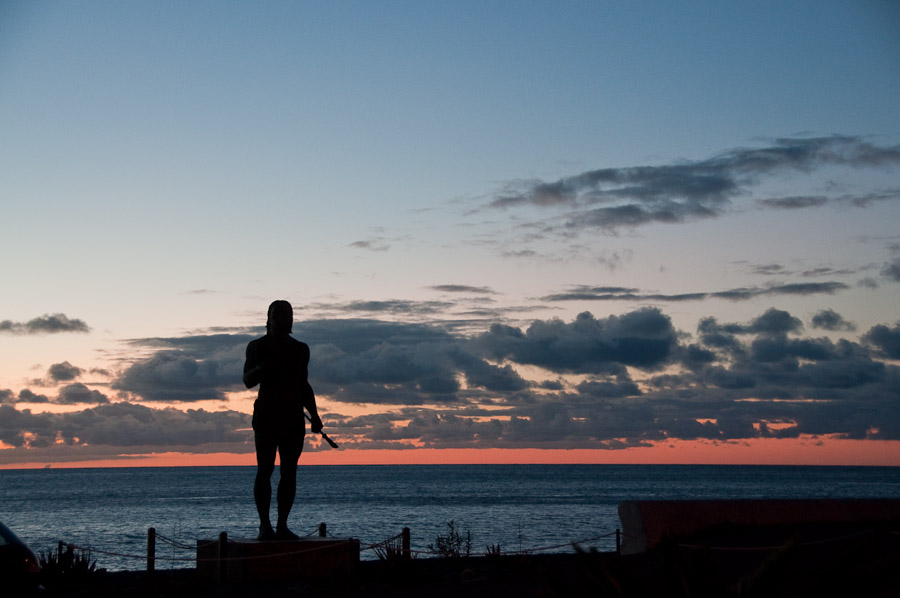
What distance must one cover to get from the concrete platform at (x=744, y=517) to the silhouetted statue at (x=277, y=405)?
16.8ft

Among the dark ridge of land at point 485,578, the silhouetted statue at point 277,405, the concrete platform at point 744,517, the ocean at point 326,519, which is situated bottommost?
the ocean at point 326,519

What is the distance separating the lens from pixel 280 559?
501 inches

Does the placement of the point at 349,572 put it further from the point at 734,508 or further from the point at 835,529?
the point at 835,529

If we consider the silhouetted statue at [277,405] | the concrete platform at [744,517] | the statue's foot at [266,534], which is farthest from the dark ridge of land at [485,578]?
the silhouetted statue at [277,405]

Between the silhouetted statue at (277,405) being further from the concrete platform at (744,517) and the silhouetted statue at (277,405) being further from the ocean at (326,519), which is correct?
the ocean at (326,519)

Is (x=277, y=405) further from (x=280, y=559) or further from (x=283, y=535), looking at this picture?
(x=280, y=559)

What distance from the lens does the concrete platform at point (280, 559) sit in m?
12.7

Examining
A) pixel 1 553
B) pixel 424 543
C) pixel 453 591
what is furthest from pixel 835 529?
pixel 424 543

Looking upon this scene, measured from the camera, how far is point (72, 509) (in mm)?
73000

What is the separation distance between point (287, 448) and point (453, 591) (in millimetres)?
3298

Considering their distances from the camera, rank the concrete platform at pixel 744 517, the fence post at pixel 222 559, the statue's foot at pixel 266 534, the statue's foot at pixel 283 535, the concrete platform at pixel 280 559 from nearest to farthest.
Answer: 1. the concrete platform at pixel 280 559
2. the fence post at pixel 222 559
3. the statue's foot at pixel 266 534
4. the statue's foot at pixel 283 535
5. the concrete platform at pixel 744 517

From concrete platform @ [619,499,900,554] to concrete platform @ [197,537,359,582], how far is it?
4279mm

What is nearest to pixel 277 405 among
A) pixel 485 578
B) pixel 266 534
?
pixel 266 534

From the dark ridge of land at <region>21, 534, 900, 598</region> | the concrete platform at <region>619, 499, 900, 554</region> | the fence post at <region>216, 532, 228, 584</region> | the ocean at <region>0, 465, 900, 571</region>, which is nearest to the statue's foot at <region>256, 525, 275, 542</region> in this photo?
the fence post at <region>216, 532, 228, 584</region>
